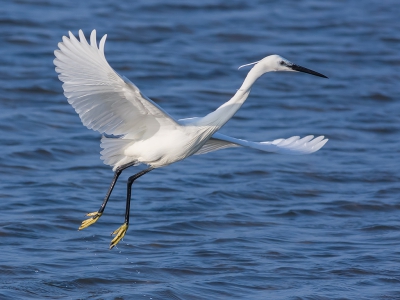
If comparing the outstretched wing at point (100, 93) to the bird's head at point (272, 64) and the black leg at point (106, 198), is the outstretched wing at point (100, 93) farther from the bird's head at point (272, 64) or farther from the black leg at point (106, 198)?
the bird's head at point (272, 64)

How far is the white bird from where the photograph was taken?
7023 millimetres

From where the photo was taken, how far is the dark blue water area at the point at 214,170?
8.65 m

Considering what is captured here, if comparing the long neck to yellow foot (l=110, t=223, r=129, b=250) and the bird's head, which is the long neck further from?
yellow foot (l=110, t=223, r=129, b=250)

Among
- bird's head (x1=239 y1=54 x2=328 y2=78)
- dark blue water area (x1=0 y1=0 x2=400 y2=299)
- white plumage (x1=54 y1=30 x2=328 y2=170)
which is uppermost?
bird's head (x1=239 y1=54 x2=328 y2=78)

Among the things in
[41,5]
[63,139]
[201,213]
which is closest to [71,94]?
[201,213]

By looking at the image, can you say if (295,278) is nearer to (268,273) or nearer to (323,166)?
(268,273)

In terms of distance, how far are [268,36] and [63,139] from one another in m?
7.42

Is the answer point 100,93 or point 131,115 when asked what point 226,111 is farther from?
point 100,93

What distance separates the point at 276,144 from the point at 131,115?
6.63 feet

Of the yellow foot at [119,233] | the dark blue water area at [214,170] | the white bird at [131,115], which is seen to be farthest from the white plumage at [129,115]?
the dark blue water area at [214,170]

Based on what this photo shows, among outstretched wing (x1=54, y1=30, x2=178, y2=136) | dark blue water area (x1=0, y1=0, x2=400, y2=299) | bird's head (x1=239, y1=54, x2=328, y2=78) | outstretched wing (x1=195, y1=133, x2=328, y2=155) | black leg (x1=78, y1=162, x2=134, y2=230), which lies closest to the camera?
outstretched wing (x1=54, y1=30, x2=178, y2=136)

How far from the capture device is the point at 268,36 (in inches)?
744

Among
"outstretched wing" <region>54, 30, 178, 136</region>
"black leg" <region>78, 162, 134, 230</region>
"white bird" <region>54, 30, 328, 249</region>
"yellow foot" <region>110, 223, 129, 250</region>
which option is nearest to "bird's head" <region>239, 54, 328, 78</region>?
"white bird" <region>54, 30, 328, 249</region>

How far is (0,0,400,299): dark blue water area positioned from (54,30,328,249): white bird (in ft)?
3.22
